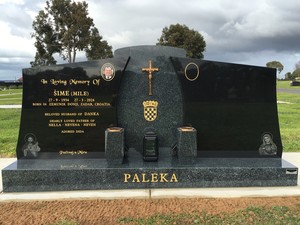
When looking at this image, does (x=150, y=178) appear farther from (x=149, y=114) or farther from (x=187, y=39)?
(x=187, y=39)

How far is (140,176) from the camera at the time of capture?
16.1ft

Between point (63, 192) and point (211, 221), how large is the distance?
2.33 m

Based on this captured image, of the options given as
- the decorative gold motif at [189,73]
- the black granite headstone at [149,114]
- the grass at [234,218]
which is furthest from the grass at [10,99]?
the grass at [234,218]

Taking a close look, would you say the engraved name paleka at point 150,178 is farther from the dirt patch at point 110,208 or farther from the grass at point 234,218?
the grass at point 234,218

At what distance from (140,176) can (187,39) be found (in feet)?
139

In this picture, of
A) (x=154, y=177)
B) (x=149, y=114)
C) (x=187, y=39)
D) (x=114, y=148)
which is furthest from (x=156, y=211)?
(x=187, y=39)

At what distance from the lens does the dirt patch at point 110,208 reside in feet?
12.7

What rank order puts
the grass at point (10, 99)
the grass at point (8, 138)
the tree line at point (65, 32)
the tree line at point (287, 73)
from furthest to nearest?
the tree line at point (287, 73), the tree line at point (65, 32), the grass at point (10, 99), the grass at point (8, 138)

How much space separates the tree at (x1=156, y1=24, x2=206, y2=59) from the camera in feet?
148

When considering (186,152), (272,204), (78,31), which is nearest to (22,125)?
(186,152)

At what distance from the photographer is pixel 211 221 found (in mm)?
3727

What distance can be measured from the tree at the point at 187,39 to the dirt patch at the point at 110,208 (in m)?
41.3

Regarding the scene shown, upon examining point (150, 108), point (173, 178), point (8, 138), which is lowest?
point (173, 178)

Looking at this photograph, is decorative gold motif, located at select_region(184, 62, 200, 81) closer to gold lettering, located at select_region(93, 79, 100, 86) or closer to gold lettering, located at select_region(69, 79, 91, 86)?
gold lettering, located at select_region(93, 79, 100, 86)
